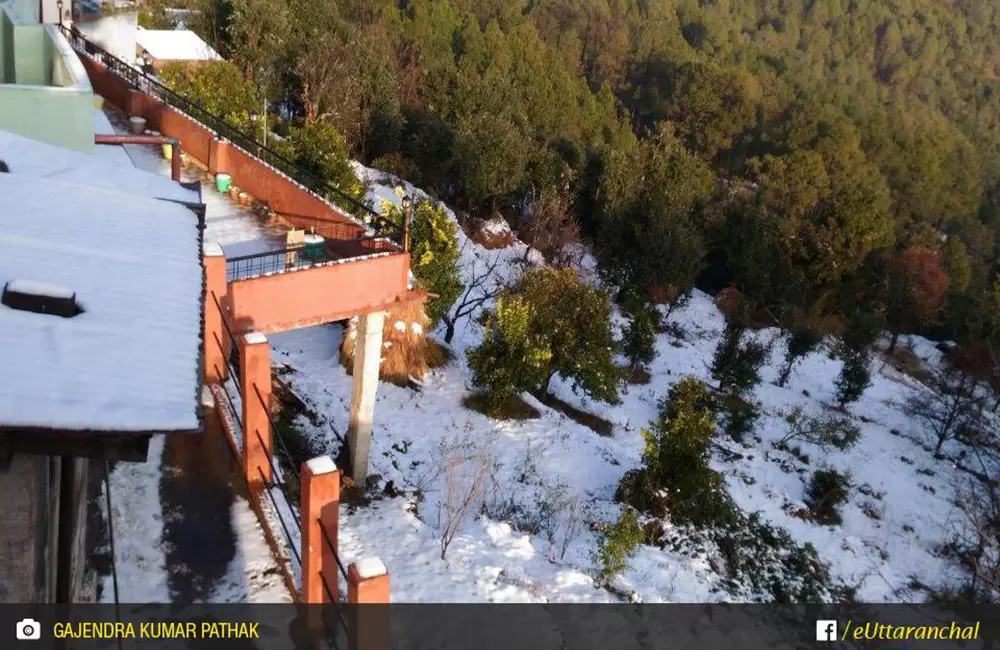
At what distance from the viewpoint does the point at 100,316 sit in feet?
14.3

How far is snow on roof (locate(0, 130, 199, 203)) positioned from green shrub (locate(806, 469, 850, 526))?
1399cm

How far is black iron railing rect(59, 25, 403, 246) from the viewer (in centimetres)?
1330

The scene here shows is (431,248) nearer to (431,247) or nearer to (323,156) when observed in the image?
(431,247)

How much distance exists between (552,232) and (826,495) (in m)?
14.8

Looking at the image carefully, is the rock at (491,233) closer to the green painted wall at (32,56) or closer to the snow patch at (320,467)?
the green painted wall at (32,56)

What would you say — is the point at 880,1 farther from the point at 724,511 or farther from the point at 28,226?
the point at 28,226

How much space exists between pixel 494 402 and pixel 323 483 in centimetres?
1001

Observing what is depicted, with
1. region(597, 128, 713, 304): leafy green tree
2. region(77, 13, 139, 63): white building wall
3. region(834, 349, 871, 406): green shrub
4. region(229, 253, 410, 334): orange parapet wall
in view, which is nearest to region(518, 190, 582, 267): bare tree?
region(597, 128, 713, 304): leafy green tree

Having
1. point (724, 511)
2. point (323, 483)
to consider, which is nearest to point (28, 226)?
point (323, 483)

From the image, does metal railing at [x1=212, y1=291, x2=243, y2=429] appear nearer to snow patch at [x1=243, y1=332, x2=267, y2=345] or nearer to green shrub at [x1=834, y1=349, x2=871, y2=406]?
snow patch at [x1=243, y1=332, x2=267, y2=345]

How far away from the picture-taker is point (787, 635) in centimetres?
1174

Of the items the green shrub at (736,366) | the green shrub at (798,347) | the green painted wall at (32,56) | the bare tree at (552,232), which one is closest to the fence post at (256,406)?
the green painted wall at (32,56)

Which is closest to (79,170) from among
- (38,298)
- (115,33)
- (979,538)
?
(38,298)

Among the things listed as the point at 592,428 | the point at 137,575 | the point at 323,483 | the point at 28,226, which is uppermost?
the point at 28,226
